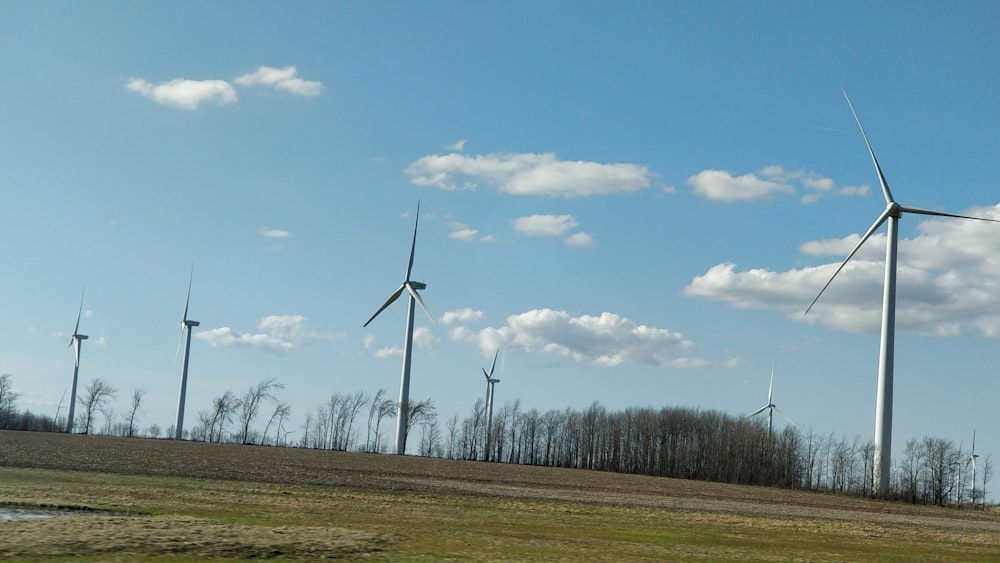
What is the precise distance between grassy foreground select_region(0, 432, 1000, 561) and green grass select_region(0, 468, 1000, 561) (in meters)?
0.06

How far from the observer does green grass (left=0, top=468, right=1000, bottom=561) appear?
21.9 meters

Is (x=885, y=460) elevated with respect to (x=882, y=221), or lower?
lower

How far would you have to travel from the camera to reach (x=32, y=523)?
23578 mm

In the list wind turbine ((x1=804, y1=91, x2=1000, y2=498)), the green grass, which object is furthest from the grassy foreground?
wind turbine ((x1=804, y1=91, x2=1000, y2=498))

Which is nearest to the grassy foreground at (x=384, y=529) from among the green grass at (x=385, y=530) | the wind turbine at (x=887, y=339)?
the green grass at (x=385, y=530)

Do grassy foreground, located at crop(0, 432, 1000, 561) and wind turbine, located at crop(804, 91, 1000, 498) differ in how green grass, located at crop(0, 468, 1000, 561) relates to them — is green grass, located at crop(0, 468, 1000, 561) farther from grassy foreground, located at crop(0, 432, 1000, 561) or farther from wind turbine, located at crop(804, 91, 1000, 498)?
wind turbine, located at crop(804, 91, 1000, 498)

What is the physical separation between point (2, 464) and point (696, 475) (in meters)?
140

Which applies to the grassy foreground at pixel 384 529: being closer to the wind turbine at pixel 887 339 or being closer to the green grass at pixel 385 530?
the green grass at pixel 385 530

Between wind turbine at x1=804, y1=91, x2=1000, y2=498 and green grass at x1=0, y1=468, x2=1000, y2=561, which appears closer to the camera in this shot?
green grass at x1=0, y1=468, x2=1000, y2=561

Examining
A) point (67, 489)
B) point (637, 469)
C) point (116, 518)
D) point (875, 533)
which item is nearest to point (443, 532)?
point (116, 518)

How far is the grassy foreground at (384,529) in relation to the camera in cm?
2202

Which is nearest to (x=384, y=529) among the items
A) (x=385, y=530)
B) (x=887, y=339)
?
(x=385, y=530)

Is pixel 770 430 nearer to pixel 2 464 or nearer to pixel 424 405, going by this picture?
pixel 424 405

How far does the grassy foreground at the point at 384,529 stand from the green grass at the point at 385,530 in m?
0.06
